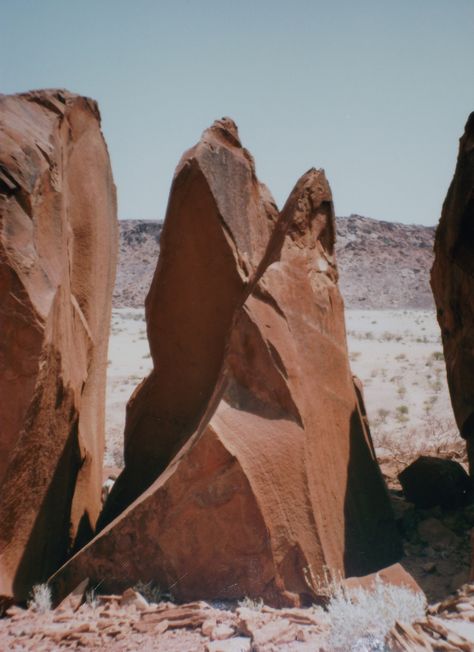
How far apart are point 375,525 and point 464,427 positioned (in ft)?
4.87

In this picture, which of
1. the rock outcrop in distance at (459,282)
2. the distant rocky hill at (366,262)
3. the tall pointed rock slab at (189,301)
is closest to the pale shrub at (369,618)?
the tall pointed rock slab at (189,301)

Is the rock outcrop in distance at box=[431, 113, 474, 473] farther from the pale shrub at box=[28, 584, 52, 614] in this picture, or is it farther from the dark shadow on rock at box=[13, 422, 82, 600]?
the pale shrub at box=[28, 584, 52, 614]

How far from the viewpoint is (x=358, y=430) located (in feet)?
16.9

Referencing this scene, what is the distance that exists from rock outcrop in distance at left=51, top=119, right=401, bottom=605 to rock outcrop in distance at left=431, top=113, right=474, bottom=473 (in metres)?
1.02

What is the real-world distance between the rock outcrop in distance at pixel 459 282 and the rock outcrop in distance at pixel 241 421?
1.02 m

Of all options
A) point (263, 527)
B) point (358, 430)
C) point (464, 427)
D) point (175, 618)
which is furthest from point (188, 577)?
point (464, 427)

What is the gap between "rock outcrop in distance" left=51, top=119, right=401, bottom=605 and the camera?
156 inches

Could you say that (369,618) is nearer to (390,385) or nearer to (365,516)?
(365,516)

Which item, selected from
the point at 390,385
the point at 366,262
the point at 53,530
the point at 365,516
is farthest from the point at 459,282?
the point at 366,262

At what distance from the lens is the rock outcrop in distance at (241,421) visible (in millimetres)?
3975

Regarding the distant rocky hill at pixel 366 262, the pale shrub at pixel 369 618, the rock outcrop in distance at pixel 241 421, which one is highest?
the distant rocky hill at pixel 366 262

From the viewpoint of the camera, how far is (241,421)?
4.18 m

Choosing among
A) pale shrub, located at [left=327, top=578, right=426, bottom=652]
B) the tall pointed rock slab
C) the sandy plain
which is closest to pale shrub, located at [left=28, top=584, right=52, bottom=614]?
the tall pointed rock slab

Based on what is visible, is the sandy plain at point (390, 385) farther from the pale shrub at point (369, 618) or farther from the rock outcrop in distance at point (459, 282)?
the pale shrub at point (369, 618)
